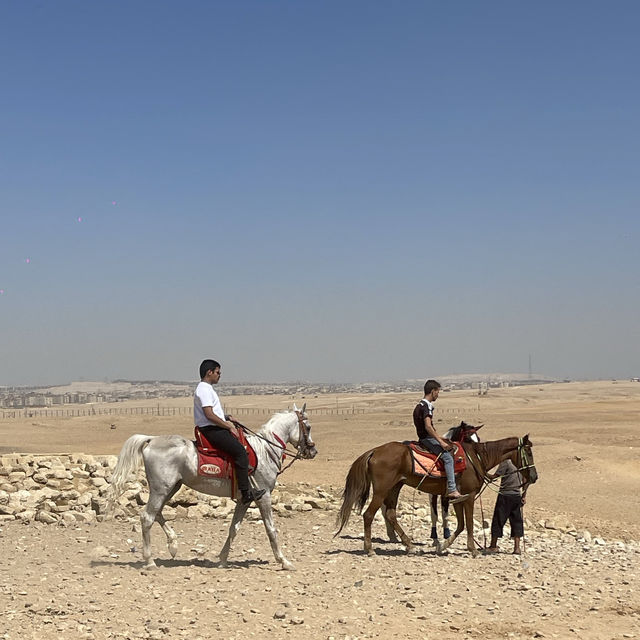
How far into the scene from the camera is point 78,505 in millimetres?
15531

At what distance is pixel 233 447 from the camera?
10.8m

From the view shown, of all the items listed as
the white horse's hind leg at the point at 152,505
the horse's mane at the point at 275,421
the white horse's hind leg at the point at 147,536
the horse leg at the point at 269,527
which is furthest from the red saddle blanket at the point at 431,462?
the white horse's hind leg at the point at 147,536

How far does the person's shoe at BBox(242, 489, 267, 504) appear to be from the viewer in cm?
1097

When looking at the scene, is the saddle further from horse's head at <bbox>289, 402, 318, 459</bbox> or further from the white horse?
horse's head at <bbox>289, 402, 318, 459</bbox>

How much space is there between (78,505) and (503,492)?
858 centimetres

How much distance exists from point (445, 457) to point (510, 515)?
1.64 meters

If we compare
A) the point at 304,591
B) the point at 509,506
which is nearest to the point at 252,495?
the point at 304,591

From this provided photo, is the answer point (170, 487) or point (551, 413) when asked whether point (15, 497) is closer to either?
point (170, 487)

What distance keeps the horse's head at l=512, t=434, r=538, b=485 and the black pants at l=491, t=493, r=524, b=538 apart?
43cm

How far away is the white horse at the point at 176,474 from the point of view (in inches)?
428

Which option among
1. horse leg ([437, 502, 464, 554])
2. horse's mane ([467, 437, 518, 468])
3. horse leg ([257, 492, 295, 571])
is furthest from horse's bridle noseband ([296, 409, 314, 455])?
horse's mane ([467, 437, 518, 468])

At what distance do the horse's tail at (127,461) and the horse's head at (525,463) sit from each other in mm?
6296

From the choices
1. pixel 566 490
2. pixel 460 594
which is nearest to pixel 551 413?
pixel 566 490

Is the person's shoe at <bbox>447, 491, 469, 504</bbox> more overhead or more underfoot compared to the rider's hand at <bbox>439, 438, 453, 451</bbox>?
more underfoot
